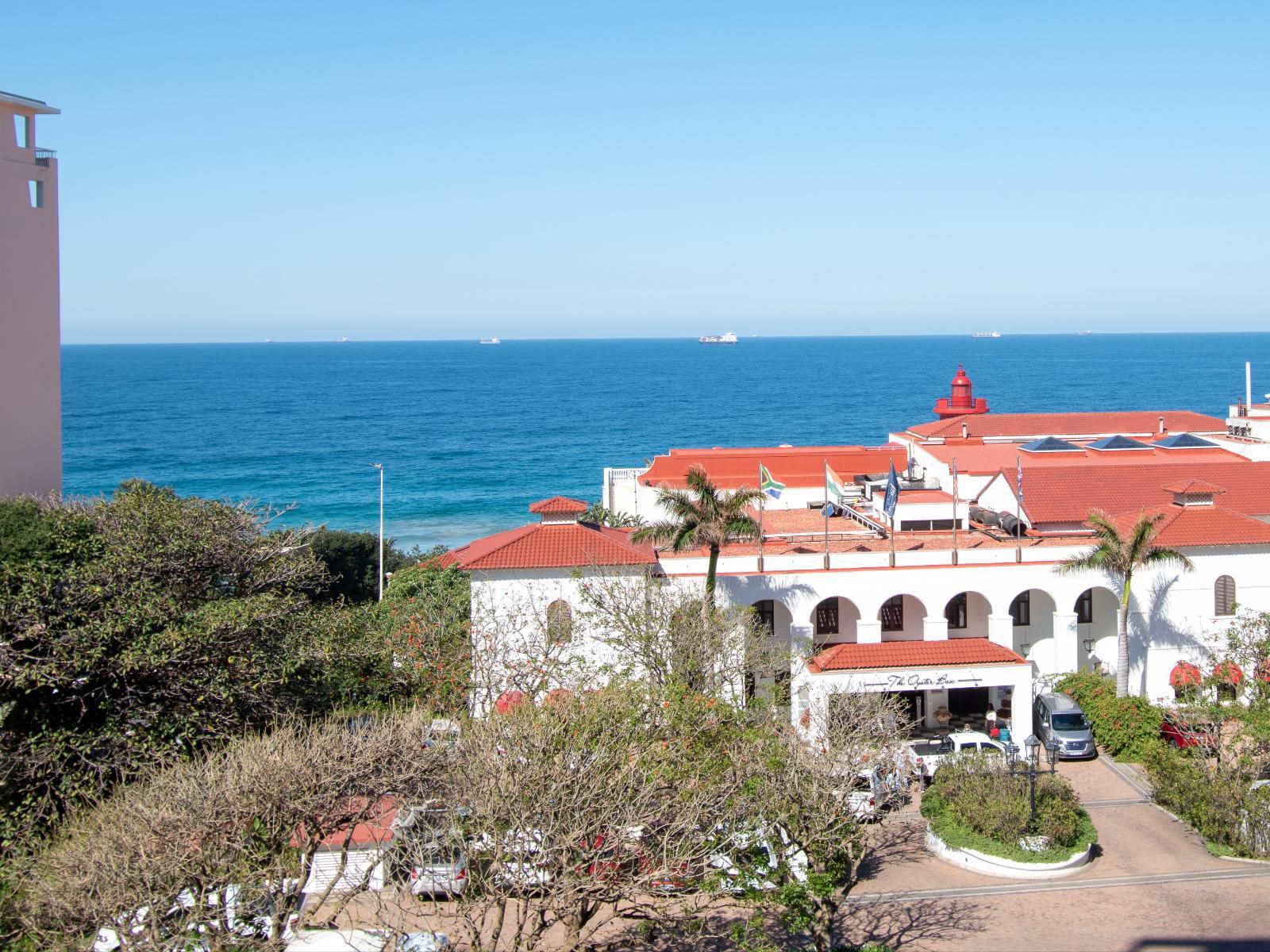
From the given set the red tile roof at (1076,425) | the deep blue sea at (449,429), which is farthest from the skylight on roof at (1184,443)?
the deep blue sea at (449,429)

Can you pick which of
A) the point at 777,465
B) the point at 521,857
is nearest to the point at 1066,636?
the point at 777,465

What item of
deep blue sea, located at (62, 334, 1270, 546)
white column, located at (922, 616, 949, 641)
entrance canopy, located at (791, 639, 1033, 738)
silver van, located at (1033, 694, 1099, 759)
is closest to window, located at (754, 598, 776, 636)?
entrance canopy, located at (791, 639, 1033, 738)

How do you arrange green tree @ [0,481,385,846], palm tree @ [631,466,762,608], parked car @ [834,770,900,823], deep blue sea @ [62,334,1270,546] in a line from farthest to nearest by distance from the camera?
deep blue sea @ [62,334,1270,546], palm tree @ [631,466,762,608], green tree @ [0,481,385,846], parked car @ [834,770,900,823]

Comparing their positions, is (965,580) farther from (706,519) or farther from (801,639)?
(706,519)

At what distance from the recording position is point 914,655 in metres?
28.7

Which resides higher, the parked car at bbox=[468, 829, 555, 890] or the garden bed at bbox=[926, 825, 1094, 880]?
the parked car at bbox=[468, 829, 555, 890]

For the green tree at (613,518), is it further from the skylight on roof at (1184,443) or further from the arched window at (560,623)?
the skylight on roof at (1184,443)

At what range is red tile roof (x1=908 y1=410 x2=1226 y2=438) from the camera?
173 feet

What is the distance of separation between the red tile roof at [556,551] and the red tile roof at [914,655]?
5299 mm

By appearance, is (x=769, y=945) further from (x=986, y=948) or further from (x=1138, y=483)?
(x=1138, y=483)

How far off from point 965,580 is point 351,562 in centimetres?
3000

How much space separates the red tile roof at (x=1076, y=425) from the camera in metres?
52.6

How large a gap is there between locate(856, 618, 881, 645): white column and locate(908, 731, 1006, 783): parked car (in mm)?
3466

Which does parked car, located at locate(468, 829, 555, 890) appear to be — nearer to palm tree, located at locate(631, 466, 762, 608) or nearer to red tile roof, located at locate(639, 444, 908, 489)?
palm tree, located at locate(631, 466, 762, 608)
